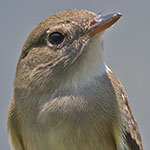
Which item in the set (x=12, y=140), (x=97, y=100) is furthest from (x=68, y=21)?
(x=12, y=140)

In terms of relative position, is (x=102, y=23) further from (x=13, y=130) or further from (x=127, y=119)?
(x=13, y=130)

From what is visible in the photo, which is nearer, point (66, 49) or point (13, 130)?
point (66, 49)

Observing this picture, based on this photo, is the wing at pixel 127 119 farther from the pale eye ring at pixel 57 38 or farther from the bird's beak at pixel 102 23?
the pale eye ring at pixel 57 38

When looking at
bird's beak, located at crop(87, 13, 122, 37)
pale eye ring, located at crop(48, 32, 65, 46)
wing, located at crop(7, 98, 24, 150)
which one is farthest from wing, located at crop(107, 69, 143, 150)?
wing, located at crop(7, 98, 24, 150)

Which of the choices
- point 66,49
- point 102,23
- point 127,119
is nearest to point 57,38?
point 66,49

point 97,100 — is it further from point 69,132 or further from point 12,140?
point 12,140

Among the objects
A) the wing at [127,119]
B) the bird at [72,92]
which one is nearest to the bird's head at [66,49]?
the bird at [72,92]
